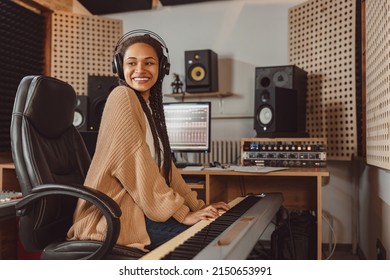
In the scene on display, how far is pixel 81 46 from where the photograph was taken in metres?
2.94

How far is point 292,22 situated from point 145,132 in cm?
185

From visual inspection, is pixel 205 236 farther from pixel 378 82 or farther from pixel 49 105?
pixel 378 82

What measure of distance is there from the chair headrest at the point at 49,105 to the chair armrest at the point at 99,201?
0.25m

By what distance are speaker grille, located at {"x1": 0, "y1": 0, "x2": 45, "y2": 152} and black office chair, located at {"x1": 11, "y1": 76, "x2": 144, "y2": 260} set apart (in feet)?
4.70

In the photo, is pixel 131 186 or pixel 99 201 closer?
pixel 99 201

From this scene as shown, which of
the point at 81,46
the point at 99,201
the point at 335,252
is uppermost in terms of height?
the point at 81,46

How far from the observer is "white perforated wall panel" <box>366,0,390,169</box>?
56.5 inches

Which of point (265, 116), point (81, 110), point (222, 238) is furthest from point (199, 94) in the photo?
point (222, 238)

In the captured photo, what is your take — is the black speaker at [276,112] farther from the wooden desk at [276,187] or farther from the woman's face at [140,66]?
the woman's face at [140,66]

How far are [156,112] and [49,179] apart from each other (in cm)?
43

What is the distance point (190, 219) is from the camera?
121 cm

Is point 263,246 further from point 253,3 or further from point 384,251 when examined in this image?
point 253,3

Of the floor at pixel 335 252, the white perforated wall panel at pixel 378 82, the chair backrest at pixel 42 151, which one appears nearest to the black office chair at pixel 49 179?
the chair backrest at pixel 42 151

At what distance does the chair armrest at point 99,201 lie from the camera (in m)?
1.03
